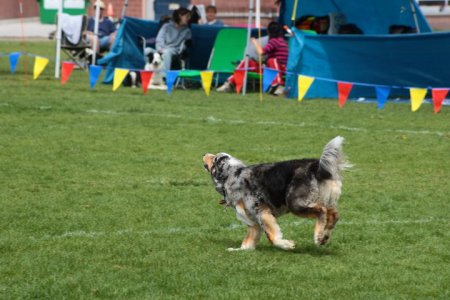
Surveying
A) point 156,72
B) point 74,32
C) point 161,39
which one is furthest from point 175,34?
point 74,32

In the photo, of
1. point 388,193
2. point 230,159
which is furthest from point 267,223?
point 388,193

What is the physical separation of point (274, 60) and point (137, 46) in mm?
3581

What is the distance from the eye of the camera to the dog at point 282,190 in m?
6.59

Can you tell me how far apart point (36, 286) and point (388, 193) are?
4376 millimetres

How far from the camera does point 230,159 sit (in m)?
7.11

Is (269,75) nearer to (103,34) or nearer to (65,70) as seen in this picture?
(65,70)

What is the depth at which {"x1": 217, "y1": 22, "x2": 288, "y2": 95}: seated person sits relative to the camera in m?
19.3

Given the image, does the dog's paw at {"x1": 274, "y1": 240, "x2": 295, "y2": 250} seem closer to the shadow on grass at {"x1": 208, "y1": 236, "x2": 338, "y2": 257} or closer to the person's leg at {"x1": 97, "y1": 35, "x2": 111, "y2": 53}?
the shadow on grass at {"x1": 208, "y1": 236, "x2": 338, "y2": 257}

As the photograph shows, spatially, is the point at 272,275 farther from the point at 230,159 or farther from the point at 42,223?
the point at 42,223

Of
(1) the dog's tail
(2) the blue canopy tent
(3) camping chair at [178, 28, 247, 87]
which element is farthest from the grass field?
(3) camping chair at [178, 28, 247, 87]

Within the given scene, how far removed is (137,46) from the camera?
2161 cm

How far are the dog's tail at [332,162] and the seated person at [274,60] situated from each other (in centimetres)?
→ 1265

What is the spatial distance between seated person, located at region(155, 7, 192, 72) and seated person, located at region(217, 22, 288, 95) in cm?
153

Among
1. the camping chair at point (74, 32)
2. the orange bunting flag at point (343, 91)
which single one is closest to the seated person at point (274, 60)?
the orange bunting flag at point (343, 91)
